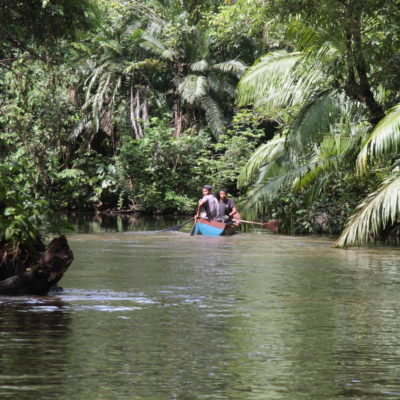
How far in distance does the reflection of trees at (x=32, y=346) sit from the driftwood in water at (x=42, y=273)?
0.21m

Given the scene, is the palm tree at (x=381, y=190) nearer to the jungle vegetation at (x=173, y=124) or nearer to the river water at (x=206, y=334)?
the river water at (x=206, y=334)

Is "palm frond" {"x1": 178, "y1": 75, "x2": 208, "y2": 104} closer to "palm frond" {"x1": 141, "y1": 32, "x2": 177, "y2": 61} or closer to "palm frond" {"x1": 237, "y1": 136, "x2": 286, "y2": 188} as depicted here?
"palm frond" {"x1": 141, "y1": 32, "x2": 177, "y2": 61}

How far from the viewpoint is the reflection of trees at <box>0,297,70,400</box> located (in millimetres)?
5391

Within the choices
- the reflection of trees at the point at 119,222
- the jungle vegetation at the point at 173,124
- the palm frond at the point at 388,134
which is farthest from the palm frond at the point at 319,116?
the reflection of trees at the point at 119,222

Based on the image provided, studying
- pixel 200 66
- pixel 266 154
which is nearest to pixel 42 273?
pixel 266 154

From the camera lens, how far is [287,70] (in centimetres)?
2014

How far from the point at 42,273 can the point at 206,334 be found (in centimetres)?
238

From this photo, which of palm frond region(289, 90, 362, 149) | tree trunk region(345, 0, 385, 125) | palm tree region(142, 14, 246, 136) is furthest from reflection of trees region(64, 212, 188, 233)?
tree trunk region(345, 0, 385, 125)

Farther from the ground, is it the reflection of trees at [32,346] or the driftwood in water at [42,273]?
the driftwood in water at [42,273]

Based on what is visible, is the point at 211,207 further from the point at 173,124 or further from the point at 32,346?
the point at 173,124

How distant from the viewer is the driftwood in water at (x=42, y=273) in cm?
891

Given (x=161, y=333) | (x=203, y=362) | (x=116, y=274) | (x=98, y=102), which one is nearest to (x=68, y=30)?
(x=116, y=274)

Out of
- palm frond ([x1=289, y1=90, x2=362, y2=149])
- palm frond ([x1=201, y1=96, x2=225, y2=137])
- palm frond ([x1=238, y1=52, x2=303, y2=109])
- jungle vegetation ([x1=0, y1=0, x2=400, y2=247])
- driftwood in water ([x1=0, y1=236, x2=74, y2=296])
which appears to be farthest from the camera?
palm frond ([x1=201, y1=96, x2=225, y2=137])

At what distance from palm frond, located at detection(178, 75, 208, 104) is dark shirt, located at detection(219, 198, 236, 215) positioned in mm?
11238
